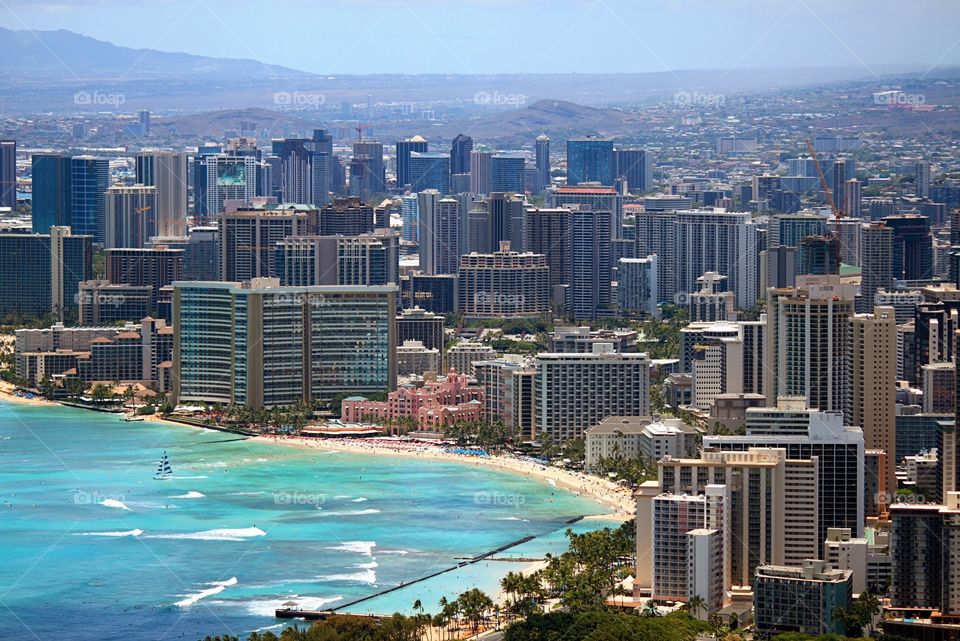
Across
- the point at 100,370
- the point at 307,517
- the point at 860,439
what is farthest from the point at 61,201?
the point at 860,439

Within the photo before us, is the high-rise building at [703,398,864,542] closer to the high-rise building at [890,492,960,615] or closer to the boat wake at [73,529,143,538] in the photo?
the high-rise building at [890,492,960,615]

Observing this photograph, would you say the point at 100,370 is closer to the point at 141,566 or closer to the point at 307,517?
the point at 307,517

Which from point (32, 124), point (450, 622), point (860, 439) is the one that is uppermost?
point (32, 124)

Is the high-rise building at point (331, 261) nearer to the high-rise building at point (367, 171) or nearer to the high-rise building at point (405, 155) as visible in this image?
the high-rise building at point (367, 171)

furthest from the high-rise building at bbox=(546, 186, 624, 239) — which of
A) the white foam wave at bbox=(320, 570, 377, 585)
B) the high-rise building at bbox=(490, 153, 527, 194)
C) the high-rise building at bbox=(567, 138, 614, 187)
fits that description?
the white foam wave at bbox=(320, 570, 377, 585)

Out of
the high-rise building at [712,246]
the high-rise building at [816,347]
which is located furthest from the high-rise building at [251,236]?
the high-rise building at [816,347]

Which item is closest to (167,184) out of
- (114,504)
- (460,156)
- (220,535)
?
(460,156)

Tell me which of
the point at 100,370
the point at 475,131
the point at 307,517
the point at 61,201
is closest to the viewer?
the point at 307,517
